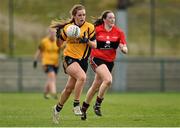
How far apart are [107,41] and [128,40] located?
2249cm

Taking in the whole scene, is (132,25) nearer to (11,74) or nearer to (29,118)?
(11,74)

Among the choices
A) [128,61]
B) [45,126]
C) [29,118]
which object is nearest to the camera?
[45,126]

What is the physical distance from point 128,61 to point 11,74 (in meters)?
5.08

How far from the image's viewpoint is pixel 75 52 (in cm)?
1307

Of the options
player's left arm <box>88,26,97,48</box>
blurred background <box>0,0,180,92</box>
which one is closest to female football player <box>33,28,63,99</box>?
blurred background <box>0,0,180,92</box>

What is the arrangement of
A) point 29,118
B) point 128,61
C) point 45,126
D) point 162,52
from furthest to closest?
point 162,52, point 128,61, point 29,118, point 45,126

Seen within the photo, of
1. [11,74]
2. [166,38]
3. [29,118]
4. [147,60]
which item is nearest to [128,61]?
[147,60]

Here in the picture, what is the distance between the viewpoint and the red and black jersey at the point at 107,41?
14.6 metres

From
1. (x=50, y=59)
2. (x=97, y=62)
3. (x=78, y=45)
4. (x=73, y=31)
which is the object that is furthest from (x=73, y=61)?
(x=50, y=59)

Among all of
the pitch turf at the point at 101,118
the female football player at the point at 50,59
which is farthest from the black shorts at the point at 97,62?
the female football player at the point at 50,59

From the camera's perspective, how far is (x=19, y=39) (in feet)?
124

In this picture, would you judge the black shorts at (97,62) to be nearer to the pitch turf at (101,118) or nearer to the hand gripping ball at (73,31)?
the pitch turf at (101,118)

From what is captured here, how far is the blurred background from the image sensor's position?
31.1m

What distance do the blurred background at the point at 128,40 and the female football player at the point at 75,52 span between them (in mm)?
16918
